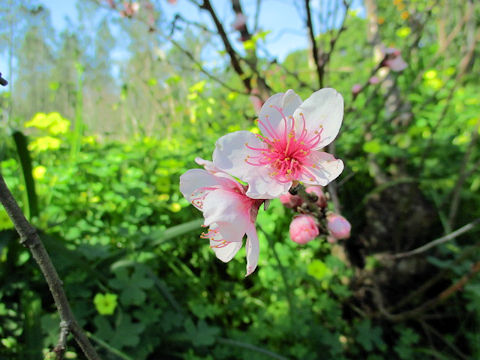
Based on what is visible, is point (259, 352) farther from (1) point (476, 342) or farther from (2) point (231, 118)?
(2) point (231, 118)

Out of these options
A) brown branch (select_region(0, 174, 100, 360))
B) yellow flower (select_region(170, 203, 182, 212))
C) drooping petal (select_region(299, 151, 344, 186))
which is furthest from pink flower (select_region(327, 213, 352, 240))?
yellow flower (select_region(170, 203, 182, 212))

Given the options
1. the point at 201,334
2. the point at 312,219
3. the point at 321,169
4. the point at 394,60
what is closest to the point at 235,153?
the point at 321,169

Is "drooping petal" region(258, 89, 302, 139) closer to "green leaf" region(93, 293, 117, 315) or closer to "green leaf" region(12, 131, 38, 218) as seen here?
"green leaf" region(93, 293, 117, 315)

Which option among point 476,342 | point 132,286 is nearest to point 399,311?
point 476,342

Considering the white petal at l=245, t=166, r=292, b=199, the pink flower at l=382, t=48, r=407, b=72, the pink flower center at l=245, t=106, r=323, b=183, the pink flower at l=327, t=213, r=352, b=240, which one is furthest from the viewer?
the pink flower at l=382, t=48, r=407, b=72

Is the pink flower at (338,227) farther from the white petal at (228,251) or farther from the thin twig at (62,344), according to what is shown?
the thin twig at (62,344)

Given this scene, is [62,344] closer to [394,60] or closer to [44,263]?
[44,263]

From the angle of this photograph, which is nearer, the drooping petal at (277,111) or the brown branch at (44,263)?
the brown branch at (44,263)

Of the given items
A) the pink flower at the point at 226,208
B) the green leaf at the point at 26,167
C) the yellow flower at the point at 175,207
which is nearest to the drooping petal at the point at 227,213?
the pink flower at the point at 226,208
